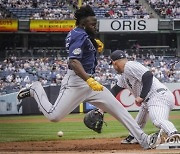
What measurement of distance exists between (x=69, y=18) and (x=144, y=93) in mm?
25971

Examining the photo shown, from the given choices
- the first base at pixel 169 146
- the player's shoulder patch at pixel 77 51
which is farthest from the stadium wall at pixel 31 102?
the player's shoulder patch at pixel 77 51

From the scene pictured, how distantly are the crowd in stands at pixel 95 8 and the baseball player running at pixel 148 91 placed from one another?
25590mm

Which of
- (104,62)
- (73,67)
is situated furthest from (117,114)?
(104,62)

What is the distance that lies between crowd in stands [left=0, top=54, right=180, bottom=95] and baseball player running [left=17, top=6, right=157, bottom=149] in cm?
1724

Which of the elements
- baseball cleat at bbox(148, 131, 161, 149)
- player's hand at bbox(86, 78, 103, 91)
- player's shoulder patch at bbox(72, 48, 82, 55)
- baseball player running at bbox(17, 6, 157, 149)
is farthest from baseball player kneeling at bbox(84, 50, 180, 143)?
player's shoulder patch at bbox(72, 48, 82, 55)

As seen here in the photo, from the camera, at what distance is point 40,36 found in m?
36.7

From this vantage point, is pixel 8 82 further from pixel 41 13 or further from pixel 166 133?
pixel 166 133

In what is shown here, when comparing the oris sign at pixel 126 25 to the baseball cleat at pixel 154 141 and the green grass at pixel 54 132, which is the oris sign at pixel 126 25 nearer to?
the green grass at pixel 54 132

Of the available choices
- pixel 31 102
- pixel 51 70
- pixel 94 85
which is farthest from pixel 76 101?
pixel 51 70

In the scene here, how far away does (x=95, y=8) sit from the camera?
112 feet

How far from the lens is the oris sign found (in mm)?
33641

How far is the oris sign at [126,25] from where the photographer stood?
3364 centimetres

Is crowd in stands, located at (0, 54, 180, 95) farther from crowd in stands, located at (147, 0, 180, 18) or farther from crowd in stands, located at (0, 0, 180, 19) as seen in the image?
crowd in stands, located at (147, 0, 180, 18)

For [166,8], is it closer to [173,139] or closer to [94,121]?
[94,121]
